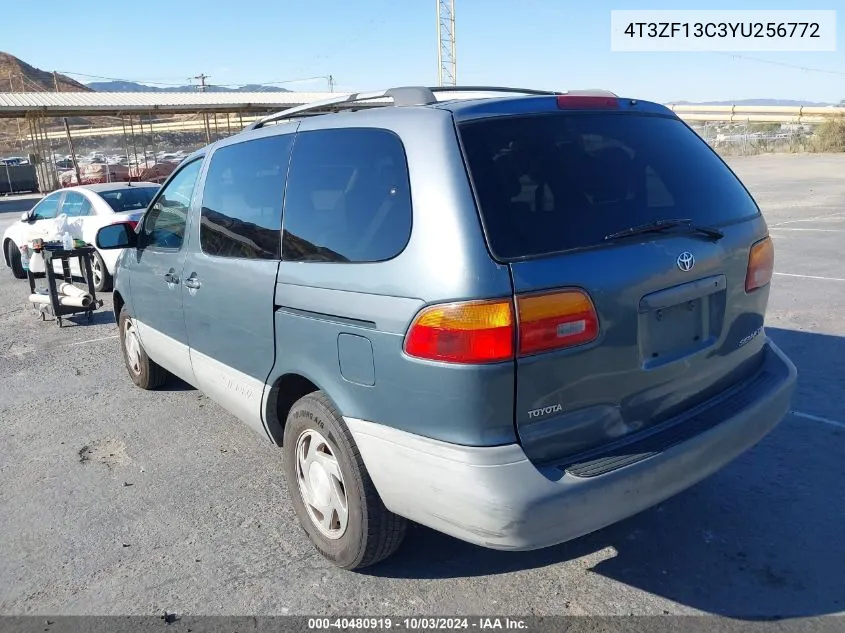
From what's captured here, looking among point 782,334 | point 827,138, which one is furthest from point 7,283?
point 827,138

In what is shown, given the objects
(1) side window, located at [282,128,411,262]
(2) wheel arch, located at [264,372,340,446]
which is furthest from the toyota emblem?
(2) wheel arch, located at [264,372,340,446]

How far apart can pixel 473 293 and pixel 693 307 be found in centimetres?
103

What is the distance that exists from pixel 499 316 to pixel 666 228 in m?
0.89

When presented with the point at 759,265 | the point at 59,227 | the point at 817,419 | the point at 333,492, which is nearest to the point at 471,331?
the point at 333,492

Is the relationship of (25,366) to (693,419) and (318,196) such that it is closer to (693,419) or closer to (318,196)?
(318,196)

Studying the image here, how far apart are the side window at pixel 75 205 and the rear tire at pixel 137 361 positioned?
5.29 meters

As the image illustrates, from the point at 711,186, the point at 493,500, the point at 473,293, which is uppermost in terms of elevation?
the point at 711,186

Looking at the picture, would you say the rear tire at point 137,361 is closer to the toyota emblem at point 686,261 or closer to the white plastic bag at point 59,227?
the toyota emblem at point 686,261

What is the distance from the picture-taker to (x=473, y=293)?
2363 mm

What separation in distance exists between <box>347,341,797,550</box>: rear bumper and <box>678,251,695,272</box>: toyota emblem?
65 centimetres

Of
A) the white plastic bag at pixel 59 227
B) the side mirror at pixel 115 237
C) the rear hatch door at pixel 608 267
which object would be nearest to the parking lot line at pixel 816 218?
the rear hatch door at pixel 608 267

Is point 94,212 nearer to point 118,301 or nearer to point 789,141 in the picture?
point 118,301

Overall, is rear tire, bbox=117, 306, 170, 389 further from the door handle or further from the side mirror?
the door handle

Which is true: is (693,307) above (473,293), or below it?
below
